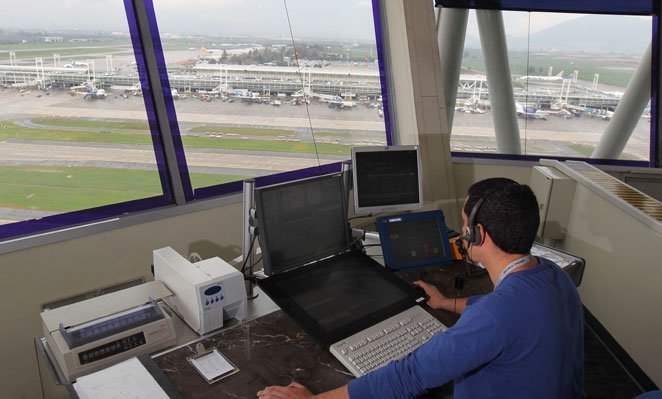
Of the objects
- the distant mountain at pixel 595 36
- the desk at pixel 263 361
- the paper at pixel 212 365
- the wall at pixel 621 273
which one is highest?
the distant mountain at pixel 595 36

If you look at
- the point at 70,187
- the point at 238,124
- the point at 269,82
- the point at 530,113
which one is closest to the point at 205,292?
the point at 70,187

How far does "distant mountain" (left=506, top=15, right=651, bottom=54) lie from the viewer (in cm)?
405

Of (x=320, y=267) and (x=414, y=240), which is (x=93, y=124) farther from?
(x=414, y=240)

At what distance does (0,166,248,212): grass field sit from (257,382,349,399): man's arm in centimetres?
190

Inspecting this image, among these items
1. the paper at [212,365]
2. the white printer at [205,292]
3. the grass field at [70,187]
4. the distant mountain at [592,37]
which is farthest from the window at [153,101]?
the paper at [212,365]

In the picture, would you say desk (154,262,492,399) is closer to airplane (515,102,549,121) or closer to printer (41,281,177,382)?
printer (41,281,177,382)

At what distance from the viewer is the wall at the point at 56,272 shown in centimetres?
256

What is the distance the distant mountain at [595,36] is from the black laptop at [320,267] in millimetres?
2755

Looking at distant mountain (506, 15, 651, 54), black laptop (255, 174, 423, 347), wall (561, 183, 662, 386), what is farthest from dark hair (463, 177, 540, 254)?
distant mountain (506, 15, 651, 54)

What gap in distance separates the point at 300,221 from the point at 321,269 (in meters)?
0.26

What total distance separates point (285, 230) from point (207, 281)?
437mm

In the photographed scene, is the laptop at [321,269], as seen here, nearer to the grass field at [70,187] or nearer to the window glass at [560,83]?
the grass field at [70,187]

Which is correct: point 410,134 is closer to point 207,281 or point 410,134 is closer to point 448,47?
point 448,47

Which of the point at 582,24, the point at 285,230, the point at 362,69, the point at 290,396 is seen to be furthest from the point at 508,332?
the point at 582,24
